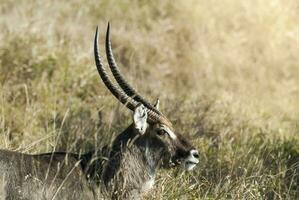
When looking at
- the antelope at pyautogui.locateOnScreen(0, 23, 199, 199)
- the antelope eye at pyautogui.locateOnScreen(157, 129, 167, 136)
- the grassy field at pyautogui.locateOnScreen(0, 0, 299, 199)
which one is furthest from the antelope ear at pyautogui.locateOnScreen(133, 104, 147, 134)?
the grassy field at pyautogui.locateOnScreen(0, 0, 299, 199)

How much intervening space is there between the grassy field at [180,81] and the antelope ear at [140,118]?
499 mm

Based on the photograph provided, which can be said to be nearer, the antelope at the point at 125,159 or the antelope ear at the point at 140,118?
the antelope at the point at 125,159

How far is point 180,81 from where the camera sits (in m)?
12.4

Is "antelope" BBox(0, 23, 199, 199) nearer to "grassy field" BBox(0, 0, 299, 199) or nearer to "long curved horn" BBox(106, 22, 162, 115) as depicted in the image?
"long curved horn" BBox(106, 22, 162, 115)

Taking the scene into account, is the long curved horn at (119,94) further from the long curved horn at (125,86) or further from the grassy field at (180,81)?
the grassy field at (180,81)

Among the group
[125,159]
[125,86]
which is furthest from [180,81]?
[125,159]

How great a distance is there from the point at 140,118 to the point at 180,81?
595cm

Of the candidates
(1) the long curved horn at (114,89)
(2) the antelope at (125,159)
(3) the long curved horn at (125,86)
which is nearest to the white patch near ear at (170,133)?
(2) the antelope at (125,159)

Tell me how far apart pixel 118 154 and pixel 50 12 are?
654 centimetres

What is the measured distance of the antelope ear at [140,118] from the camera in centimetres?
645

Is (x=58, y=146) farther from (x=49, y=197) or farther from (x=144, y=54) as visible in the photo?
(x=144, y=54)

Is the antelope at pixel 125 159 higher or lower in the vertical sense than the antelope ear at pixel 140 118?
lower

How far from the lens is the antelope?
622 centimetres

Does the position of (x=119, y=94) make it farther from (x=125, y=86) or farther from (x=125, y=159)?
(x=125, y=159)
